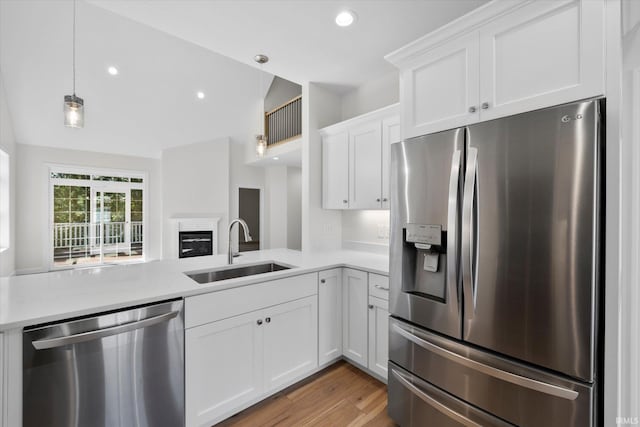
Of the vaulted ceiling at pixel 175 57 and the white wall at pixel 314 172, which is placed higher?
the vaulted ceiling at pixel 175 57

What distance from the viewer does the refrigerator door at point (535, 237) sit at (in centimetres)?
106

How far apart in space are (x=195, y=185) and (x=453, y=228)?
614cm

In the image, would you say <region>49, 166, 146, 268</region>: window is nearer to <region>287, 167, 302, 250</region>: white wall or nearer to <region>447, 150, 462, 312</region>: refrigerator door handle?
<region>287, 167, 302, 250</region>: white wall

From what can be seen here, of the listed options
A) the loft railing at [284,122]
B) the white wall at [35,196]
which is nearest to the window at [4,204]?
the white wall at [35,196]

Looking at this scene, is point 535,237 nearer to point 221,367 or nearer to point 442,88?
point 442,88

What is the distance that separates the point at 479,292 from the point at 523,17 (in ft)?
4.21

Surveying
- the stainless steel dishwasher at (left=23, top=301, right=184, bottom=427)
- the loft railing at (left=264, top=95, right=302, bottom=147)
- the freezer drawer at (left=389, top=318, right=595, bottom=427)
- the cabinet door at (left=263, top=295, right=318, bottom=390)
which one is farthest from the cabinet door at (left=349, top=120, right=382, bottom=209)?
the loft railing at (left=264, top=95, right=302, bottom=147)

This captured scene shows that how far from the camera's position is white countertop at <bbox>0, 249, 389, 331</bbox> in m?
1.25

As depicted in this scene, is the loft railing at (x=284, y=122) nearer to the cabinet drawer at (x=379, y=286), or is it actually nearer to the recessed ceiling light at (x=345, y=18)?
the recessed ceiling light at (x=345, y=18)

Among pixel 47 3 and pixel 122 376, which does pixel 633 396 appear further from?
pixel 47 3

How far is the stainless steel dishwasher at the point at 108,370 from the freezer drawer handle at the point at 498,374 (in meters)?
1.35

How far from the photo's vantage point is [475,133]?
1.36 m

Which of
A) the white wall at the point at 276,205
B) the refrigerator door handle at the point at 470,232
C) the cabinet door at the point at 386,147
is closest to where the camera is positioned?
the refrigerator door handle at the point at 470,232

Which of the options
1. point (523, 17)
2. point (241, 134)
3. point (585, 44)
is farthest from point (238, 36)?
point (241, 134)
